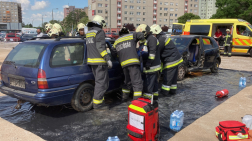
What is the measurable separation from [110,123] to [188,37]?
16.9 feet

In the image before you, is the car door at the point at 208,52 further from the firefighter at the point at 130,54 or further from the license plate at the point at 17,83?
the license plate at the point at 17,83

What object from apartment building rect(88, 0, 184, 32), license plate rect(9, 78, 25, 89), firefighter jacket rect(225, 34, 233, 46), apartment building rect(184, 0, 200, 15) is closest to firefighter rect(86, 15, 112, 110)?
license plate rect(9, 78, 25, 89)

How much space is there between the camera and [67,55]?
13.8 feet

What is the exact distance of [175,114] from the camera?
3801 mm

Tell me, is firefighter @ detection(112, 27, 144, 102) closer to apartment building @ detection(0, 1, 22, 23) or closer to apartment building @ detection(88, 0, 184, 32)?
apartment building @ detection(88, 0, 184, 32)

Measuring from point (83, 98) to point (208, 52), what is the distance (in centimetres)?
565

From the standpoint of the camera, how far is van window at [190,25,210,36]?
16.1 m

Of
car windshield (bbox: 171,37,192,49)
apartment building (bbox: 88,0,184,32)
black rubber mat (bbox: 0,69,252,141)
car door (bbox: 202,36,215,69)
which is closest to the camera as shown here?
black rubber mat (bbox: 0,69,252,141)

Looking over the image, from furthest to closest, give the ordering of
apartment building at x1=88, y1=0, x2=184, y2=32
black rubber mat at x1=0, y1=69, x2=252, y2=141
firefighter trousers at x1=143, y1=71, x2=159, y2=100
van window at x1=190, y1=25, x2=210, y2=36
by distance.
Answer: apartment building at x1=88, y1=0, x2=184, y2=32
van window at x1=190, y1=25, x2=210, y2=36
firefighter trousers at x1=143, y1=71, x2=159, y2=100
black rubber mat at x1=0, y1=69, x2=252, y2=141

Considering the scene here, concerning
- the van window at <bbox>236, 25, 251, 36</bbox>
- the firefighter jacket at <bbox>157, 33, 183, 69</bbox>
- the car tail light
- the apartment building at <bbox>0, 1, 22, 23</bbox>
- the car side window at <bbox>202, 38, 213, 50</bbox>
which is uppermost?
the apartment building at <bbox>0, 1, 22, 23</bbox>

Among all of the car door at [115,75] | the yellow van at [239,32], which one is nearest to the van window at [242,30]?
the yellow van at [239,32]

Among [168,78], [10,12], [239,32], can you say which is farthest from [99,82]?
[10,12]

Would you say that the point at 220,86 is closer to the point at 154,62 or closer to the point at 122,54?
the point at 154,62

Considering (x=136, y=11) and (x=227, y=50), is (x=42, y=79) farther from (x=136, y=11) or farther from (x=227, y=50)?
(x=136, y=11)
